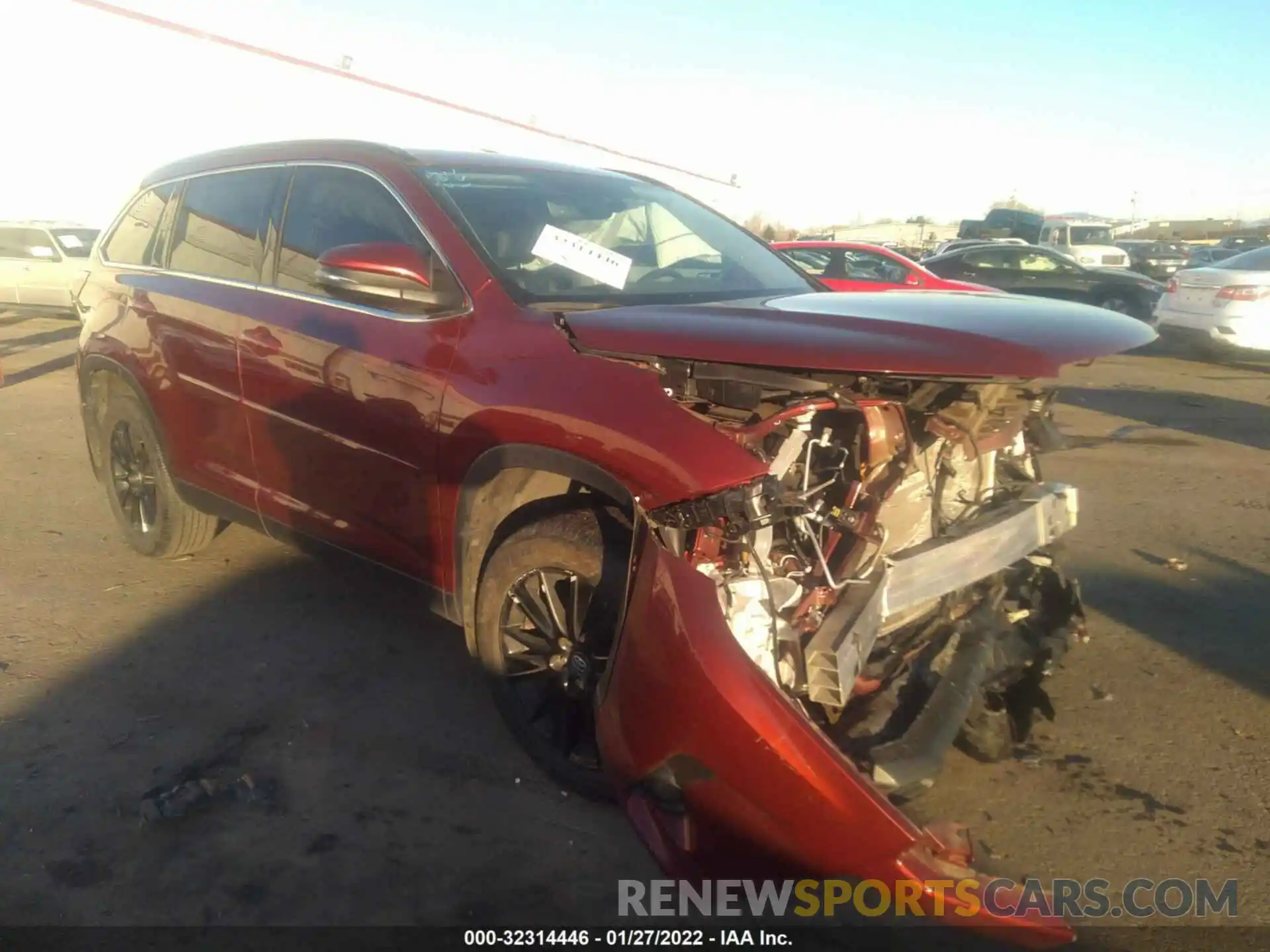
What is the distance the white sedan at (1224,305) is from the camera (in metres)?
11.5

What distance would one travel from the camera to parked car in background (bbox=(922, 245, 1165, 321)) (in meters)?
16.8

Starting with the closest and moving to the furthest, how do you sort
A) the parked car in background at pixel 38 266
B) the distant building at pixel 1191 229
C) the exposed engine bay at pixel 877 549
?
the exposed engine bay at pixel 877 549 → the parked car in background at pixel 38 266 → the distant building at pixel 1191 229

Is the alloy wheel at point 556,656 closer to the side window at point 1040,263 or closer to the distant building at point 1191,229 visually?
the side window at point 1040,263

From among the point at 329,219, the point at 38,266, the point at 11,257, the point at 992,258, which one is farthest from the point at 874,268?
the point at 11,257

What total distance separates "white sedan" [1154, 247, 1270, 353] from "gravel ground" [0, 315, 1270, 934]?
737cm

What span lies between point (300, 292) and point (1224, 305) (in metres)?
11.5

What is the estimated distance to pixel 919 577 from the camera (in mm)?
2721

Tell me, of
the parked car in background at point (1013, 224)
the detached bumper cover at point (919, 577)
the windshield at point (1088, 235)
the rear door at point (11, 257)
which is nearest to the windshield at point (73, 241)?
the rear door at point (11, 257)

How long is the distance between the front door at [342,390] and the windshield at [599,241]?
259 millimetres

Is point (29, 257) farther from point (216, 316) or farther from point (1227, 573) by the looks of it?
point (1227, 573)

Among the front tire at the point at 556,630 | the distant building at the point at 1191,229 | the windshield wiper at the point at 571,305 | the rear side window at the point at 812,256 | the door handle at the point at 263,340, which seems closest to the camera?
the front tire at the point at 556,630

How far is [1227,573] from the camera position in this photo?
494 cm

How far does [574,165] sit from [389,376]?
157 centimetres

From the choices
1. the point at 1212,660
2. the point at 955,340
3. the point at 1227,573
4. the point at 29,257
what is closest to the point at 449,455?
the point at 955,340
